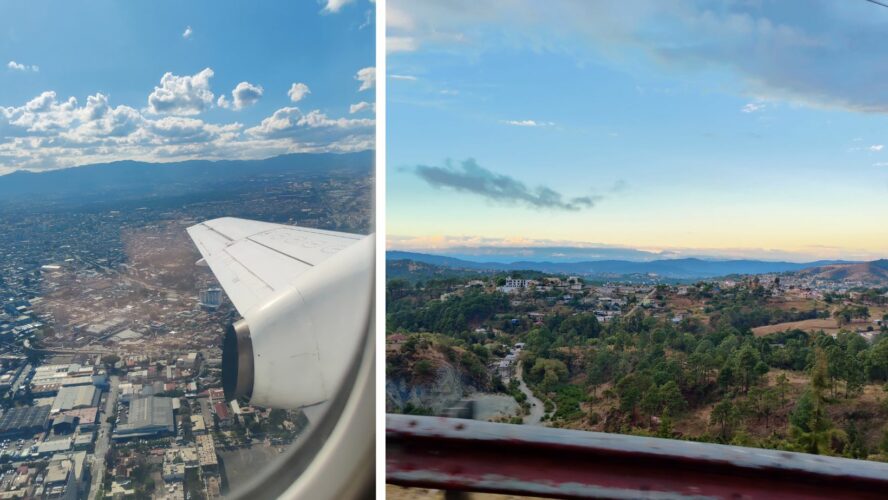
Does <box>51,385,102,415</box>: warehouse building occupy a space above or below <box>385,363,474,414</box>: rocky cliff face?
above

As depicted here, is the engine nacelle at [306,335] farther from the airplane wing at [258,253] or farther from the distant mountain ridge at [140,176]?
the distant mountain ridge at [140,176]

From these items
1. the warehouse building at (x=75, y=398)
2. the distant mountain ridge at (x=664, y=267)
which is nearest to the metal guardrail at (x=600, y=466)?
the warehouse building at (x=75, y=398)

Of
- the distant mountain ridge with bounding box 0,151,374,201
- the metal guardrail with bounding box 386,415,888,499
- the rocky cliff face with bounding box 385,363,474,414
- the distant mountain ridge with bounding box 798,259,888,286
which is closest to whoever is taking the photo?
the distant mountain ridge with bounding box 0,151,374,201

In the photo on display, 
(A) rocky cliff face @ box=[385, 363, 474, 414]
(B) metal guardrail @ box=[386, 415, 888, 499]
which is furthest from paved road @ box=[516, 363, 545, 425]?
(B) metal guardrail @ box=[386, 415, 888, 499]

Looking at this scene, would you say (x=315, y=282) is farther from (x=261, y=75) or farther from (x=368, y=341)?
(x=261, y=75)

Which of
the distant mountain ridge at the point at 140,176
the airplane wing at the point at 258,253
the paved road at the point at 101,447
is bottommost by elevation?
the paved road at the point at 101,447

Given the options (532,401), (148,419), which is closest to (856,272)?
(532,401)

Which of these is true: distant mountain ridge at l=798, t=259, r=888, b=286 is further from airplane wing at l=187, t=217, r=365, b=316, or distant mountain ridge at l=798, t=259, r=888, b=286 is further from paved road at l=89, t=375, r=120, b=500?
paved road at l=89, t=375, r=120, b=500
